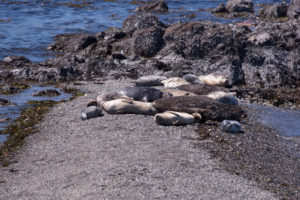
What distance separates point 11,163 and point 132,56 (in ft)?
26.7

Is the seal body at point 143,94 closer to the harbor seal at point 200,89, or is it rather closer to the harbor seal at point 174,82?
the harbor seal at point 200,89

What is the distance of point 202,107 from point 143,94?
1.48 m

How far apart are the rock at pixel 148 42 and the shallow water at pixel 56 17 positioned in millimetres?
3973

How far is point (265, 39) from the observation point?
15531 millimetres

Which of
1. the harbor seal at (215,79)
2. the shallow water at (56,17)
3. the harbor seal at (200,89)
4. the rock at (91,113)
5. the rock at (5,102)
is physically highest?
the harbor seal at (200,89)

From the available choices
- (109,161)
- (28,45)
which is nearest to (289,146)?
(109,161)

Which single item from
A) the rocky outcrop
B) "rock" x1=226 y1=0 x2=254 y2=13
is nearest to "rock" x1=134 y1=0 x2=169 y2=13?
"rock" x1=226 y1=0 x2=254 y2=13

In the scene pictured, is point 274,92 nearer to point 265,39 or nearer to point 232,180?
point 265,39

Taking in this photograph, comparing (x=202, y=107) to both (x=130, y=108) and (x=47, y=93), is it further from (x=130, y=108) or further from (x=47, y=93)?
(x=47, y=93)

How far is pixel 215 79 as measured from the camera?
40.6ft

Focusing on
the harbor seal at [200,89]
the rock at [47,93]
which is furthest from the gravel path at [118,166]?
the rock at [47,93]

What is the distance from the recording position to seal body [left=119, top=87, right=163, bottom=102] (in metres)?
9.84

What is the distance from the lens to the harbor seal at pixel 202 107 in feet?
29.3

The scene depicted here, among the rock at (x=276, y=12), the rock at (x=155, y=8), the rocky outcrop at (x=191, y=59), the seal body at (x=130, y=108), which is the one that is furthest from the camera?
the rock at (x=155, y=8)
